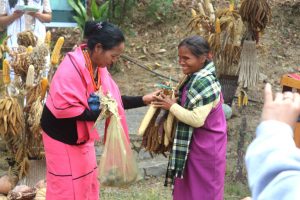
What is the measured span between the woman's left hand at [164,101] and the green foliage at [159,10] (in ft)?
17.7

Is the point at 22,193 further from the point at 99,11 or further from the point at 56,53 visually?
the point at 99,11

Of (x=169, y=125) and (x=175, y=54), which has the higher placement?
(x=175, y=54)

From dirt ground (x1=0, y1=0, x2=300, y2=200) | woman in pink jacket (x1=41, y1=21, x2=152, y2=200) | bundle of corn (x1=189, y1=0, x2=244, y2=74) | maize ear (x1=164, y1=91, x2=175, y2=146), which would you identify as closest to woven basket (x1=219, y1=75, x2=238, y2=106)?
dirt ground (x1=0, y1=0, x2=300, y2=200)

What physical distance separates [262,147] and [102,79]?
2.30m

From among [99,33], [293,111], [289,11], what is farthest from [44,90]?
[289,11]

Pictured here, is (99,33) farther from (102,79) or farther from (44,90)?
(44,90)

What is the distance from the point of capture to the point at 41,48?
4.05m

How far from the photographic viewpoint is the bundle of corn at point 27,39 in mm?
4379

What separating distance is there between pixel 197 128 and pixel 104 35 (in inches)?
36.2

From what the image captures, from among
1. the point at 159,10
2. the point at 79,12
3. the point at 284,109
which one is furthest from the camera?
the point at 159,10

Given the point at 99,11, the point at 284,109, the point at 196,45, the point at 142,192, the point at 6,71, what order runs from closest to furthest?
the point at 284,109
the point at 196,45
the point at 6,71
the point at 142,192
the point at 99,11

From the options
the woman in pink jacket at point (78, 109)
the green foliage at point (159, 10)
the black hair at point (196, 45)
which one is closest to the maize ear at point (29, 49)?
the woman in pink jacket at point (78, 109)

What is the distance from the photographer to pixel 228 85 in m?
6.25

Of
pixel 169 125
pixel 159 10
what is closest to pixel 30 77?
pixel 169 125
